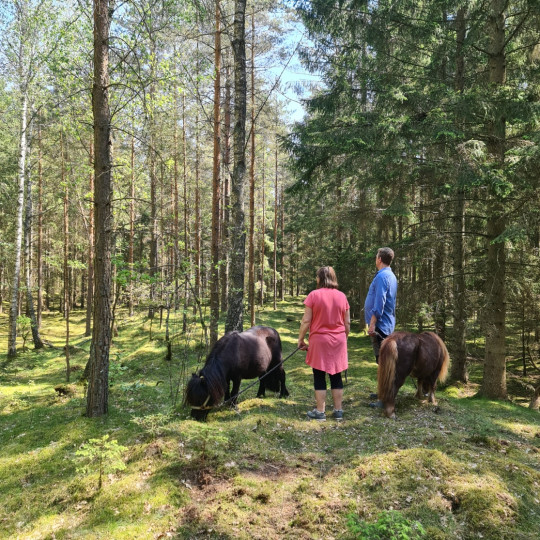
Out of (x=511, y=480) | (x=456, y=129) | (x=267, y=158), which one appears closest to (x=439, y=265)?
(x=456, y=129)

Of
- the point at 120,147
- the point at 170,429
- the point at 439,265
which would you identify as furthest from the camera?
the point at 120,147

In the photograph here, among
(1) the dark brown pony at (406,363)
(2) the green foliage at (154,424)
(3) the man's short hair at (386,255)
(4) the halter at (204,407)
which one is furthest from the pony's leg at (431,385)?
(2) the green foliage at (154,424)

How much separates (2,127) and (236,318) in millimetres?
20411

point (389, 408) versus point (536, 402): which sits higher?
point (389, 408)

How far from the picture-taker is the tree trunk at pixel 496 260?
25.3 ft

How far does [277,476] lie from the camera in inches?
140

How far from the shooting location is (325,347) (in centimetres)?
485

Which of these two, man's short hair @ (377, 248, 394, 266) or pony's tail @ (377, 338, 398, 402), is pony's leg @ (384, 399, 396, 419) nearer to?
pony's tail @ (377, 338, 398, 402)

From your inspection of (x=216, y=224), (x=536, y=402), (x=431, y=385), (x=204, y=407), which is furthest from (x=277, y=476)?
(x=536, y=402)

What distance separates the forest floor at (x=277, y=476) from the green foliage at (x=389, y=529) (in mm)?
15

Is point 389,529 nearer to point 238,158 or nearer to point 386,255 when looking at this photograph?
point 386,255

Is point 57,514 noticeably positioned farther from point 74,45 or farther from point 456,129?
point 74,45

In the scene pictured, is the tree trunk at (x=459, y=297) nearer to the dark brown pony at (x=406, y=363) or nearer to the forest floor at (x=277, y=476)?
the forest floor at (x=277, y=476)

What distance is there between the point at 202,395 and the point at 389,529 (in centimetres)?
302
